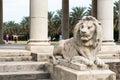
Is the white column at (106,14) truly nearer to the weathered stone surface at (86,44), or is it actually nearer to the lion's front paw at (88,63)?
the weathered stone surface at (86,44)

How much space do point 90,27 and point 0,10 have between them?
31432mm

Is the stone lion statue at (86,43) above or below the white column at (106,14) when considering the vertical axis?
below

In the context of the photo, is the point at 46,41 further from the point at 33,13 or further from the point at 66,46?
the point at 66,46

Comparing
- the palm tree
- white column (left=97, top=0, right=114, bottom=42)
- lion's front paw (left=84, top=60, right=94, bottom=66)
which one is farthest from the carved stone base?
the palm tree

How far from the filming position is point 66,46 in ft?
38.7

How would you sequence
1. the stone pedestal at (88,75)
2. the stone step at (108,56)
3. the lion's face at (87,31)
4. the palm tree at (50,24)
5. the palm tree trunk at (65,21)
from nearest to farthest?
the stone pedestal at (88,75), the lion's face at (87,31), the stone step at (108,56), the palm tree trunk at (65,21), the palm tree at (50,24)

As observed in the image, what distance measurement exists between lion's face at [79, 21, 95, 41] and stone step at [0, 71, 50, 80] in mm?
3318

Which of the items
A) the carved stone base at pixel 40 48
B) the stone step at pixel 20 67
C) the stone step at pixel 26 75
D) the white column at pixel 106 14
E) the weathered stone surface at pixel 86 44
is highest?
the white column at pixel 106 14

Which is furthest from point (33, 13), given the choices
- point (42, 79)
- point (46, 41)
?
point (42, 79)

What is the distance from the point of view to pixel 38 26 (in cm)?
1933

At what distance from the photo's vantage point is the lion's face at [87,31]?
34.7ft

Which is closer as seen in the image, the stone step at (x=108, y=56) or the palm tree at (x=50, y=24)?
the stone step at (x=108, y=56)

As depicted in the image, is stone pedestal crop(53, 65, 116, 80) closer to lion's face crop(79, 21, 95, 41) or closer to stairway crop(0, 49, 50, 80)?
lion's face crop(79, 21, 95, 41)

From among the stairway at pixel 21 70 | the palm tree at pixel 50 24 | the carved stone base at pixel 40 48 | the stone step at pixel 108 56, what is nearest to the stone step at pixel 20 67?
the stairway at pixel 21 70
